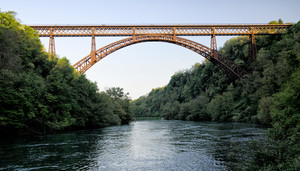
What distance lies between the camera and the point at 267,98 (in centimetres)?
2409

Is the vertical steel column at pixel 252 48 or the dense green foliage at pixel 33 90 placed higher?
the vertical steel column at pixel 252 48

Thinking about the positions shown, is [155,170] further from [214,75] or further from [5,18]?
[214,75]

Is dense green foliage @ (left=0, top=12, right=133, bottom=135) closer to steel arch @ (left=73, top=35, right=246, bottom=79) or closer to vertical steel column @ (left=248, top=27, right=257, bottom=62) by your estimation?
steel arch @ (left=73, top=35, right=246, bottom=79)

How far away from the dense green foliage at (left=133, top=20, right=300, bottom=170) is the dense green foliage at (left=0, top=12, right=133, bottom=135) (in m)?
17.1

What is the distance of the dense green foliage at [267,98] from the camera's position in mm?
6379

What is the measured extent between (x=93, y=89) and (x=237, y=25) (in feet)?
81.2

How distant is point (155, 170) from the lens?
881 cm

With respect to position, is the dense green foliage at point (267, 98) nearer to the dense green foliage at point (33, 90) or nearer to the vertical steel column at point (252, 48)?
the vertical steel column at point (252, 48)

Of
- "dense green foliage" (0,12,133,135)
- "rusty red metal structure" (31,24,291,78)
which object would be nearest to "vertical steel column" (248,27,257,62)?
"rusty red metal structure" (31,24,291,78)

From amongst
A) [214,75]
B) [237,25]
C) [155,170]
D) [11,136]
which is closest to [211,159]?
[155,170]

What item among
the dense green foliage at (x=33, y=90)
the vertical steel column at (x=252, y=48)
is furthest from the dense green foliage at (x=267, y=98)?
the dense green foliage at (x=33, y=90)

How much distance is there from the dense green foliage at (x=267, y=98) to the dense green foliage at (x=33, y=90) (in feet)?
56.1

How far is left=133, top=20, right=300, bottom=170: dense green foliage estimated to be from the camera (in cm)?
638

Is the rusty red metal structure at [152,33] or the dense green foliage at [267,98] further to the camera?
the rusty red metal structure at [152,33]
